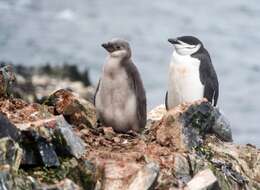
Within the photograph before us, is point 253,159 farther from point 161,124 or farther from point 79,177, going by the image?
point 79,177

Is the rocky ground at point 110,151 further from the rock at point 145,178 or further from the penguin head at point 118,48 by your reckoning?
the penguin head at point 118,48

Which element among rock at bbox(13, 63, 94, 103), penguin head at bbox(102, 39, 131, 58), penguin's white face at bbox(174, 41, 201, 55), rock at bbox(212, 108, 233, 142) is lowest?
rock at bbox(13, 63, 94, 103)

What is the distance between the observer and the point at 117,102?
1191 centimetres

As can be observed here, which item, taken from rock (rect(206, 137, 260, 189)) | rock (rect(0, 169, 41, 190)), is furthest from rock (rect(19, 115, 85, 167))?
rock (rect(206, 137, 260, 189))

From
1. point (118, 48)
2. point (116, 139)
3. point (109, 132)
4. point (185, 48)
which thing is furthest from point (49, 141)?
point (185, 48)

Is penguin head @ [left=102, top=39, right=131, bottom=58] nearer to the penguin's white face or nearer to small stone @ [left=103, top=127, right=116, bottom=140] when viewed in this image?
small stone @ [left=103, top=127, right=116, bottom=140]

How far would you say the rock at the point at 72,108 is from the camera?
11.5 m

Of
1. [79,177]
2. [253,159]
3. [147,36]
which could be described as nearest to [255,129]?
[147,36]

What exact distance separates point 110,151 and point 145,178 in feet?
2.97

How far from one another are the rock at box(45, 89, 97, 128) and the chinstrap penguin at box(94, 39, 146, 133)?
1.03 ft

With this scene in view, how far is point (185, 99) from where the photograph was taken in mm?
14109

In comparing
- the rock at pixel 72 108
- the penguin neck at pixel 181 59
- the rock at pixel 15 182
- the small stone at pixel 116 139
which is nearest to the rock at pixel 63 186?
the rock at pixel 15 182

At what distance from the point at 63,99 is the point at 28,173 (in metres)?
2.19

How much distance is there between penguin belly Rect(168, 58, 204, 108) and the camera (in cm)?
1415
